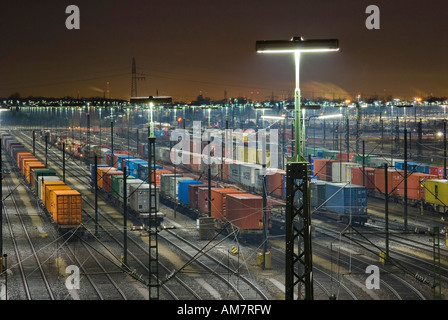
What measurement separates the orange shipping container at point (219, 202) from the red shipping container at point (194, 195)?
151 inches

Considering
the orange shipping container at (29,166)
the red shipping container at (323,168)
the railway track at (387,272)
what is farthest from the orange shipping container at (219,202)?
the orange shipping container at (29,166)

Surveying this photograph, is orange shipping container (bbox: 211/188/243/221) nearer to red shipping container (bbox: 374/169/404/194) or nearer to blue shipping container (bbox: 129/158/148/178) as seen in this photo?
red shipping container (bbox: 374/169/404/194)

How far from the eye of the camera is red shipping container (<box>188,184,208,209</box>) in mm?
49537

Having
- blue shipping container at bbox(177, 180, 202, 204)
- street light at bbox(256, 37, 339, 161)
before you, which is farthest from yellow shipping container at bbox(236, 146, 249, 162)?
street light at bbox(256, 37, 339, 161)

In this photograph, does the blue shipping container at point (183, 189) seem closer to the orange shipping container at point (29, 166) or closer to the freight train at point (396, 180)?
the freight train at point (396, 180)

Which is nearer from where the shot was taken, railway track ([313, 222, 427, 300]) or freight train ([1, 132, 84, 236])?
railway track ([313, 222, 427, 300])

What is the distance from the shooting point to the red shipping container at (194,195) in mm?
49537

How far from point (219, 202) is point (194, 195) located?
6.51 meters

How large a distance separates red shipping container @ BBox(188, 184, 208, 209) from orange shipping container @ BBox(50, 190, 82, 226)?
904 centimetres

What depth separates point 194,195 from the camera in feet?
165
